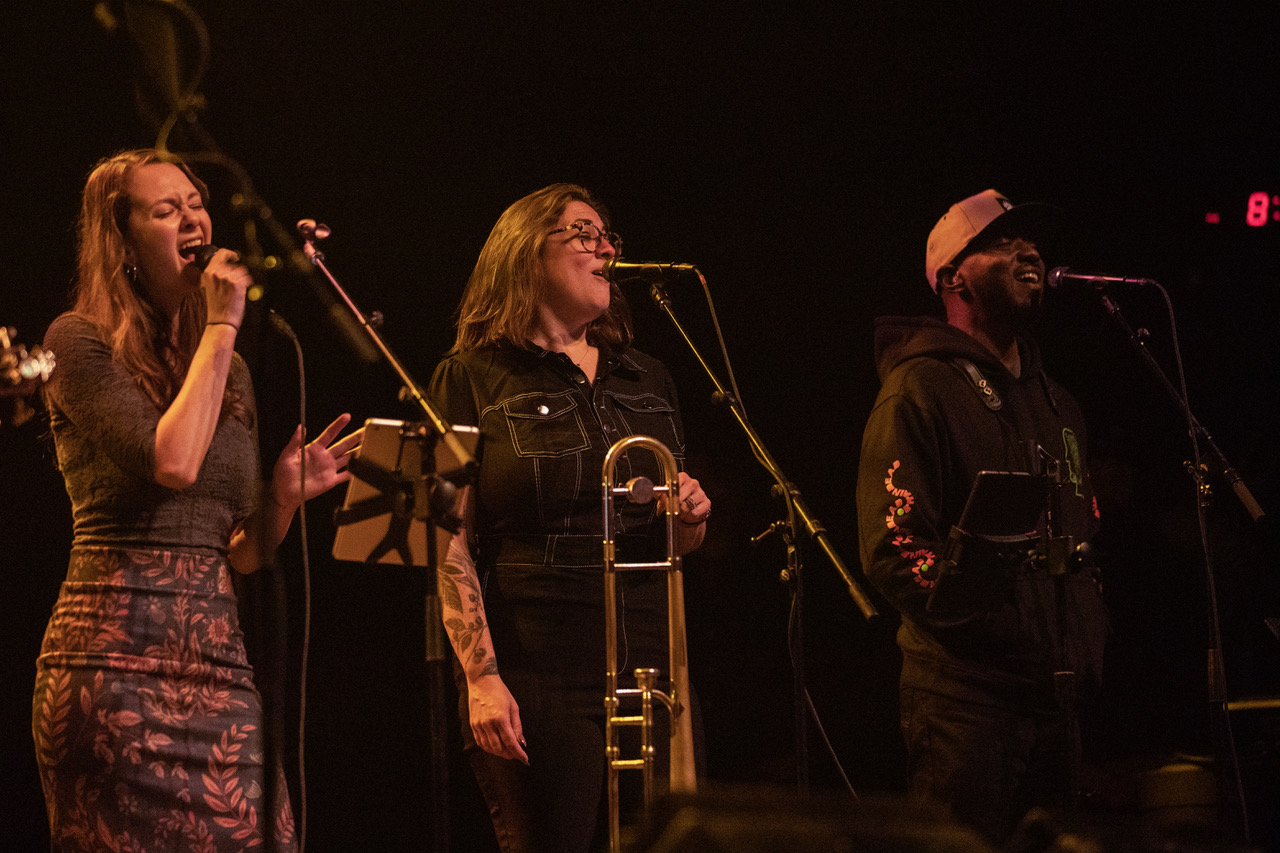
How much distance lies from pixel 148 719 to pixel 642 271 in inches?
63.0

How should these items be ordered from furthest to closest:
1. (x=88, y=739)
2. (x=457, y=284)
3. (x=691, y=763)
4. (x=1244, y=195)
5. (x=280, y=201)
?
(x=1244, y=195) < (x=457, y=284) < (x=280, y=201) < (x=691, y=763) < (x=88, y=739)

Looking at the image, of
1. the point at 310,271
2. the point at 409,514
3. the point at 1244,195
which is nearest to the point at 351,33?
the point at 310,271

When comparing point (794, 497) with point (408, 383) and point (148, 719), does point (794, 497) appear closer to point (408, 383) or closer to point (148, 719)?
point (408, 383)

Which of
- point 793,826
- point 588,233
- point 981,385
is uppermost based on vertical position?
point 588,233

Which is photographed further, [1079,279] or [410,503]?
[1079,279]

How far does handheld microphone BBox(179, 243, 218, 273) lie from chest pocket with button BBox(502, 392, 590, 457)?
2.72 ft

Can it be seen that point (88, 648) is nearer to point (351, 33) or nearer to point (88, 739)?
point (88, 739)

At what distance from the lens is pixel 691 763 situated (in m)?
2.81

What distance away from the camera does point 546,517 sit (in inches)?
116

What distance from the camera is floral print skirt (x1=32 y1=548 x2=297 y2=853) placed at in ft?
7.28

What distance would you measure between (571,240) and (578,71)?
1930mm

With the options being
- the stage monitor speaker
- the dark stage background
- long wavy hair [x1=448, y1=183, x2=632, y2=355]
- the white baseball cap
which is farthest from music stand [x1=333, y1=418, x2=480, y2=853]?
the white baseball cap

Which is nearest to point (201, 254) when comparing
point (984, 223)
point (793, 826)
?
point (793, 826)

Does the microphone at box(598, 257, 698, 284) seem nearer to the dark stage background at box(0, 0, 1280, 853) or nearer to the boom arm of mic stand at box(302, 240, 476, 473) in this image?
the boom arm of mic stand at box(302, 240, 476, 473)
